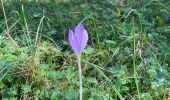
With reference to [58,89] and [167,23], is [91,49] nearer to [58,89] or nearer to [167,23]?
[58,89]

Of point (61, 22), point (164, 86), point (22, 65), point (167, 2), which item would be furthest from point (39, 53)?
point (167, 2)

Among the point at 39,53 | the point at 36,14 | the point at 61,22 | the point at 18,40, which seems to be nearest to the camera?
the point at 39,53

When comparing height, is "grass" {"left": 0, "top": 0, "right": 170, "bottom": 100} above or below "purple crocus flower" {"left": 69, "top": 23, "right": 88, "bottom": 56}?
below

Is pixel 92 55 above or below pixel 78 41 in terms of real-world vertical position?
below

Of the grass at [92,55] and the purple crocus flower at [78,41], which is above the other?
the purple crocus flower at [78,41]

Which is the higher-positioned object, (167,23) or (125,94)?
(167,23)

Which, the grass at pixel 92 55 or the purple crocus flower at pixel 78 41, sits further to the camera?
the grass at pixel 92 55

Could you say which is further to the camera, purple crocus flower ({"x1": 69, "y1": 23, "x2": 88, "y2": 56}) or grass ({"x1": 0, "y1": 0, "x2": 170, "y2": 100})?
grass ({"x1": 0, "y1": 0, "x2": 170, "y2": 100})

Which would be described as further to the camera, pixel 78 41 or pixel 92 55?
pixel 92 55
